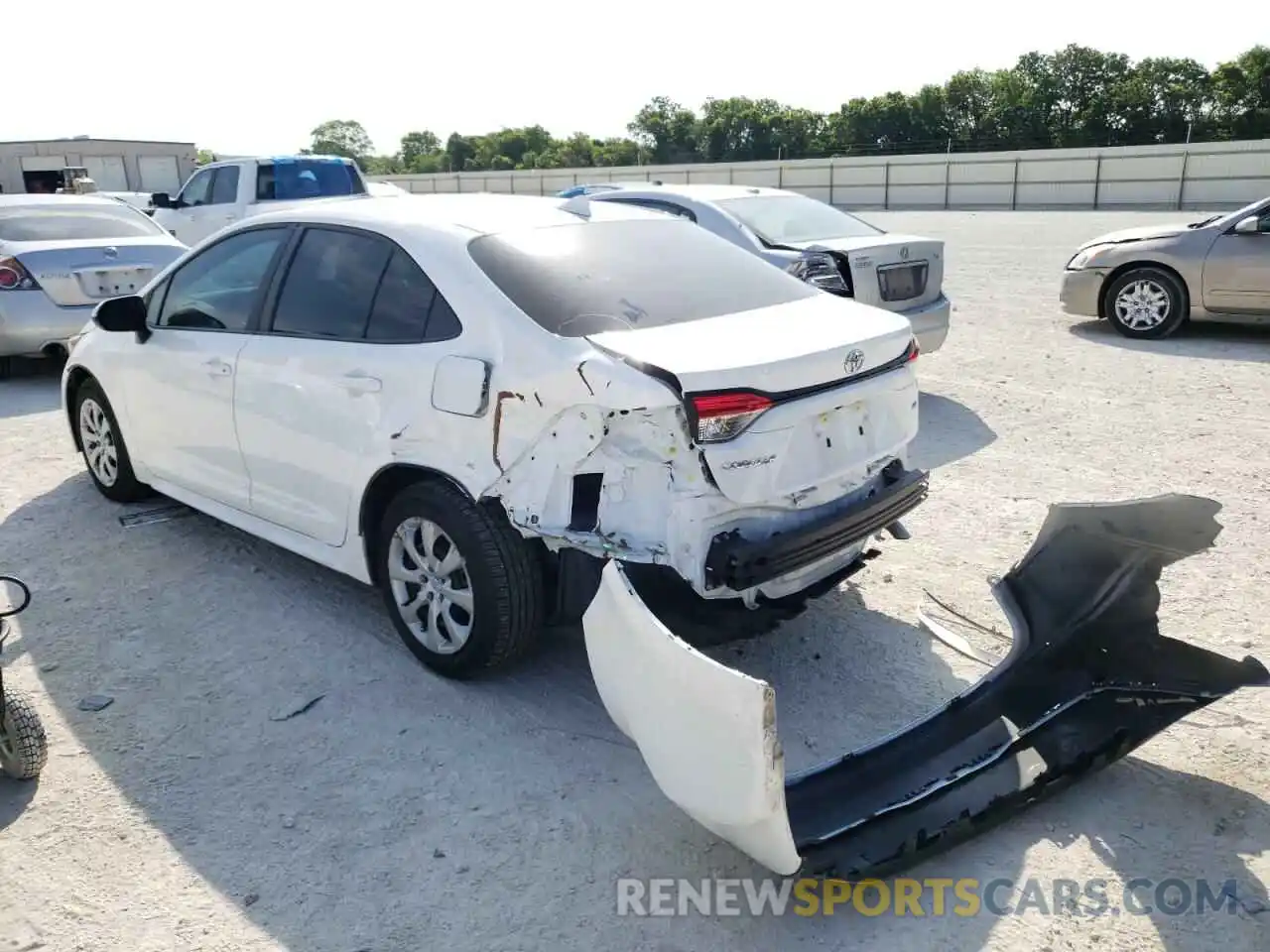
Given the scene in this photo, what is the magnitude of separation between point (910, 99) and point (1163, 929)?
8140cm

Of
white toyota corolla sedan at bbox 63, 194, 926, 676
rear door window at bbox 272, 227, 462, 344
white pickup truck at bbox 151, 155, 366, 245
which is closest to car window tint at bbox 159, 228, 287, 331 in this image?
white toyota corolla sedan at bbox 63, 194, 926, 676

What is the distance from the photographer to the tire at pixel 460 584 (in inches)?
138

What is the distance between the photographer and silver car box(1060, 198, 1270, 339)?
30.9 ft

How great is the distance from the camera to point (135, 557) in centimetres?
508

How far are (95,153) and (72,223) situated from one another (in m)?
29.3

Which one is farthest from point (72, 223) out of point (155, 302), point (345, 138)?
point (345, 138)

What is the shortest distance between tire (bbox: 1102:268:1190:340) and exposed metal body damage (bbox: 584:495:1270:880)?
7.34m

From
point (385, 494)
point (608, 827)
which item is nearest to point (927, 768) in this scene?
point (608, 827)

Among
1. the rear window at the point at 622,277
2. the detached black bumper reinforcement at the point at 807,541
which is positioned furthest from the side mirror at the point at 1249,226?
the detached black bumper reinforcement at the point at 807,541

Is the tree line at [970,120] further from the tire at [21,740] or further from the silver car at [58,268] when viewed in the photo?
the tire at [21,740]

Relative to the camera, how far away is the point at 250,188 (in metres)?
13.7

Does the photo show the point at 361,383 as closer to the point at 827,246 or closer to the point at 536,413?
the point at 536,413

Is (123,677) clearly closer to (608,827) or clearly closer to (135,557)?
(135,557)

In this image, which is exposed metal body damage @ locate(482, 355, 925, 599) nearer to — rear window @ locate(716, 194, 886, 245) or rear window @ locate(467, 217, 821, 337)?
rear window @ locate(467, 217, 821, 337)
